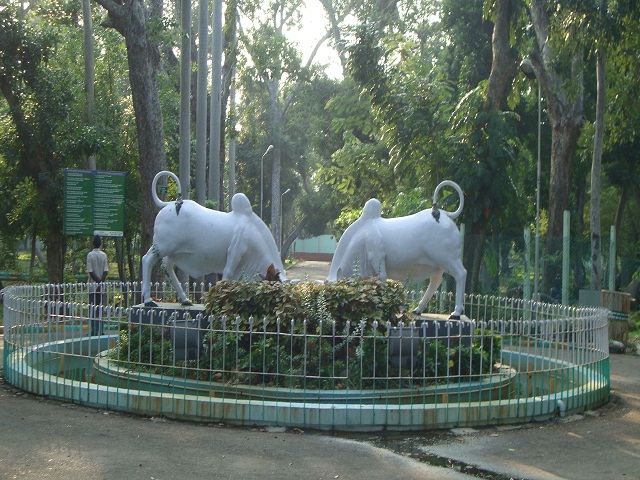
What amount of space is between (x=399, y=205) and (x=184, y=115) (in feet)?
25.5

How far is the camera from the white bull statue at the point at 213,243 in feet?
39.3

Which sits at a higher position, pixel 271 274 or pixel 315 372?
pixel 271 274

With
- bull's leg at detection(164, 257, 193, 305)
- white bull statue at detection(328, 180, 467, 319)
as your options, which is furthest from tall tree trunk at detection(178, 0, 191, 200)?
white bull statue at detection(328, 180, 467, 319)

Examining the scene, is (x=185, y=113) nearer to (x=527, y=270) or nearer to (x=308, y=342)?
(x=527, y=270)

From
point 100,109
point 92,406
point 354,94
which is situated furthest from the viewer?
point 354,94

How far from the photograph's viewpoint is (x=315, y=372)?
977cm

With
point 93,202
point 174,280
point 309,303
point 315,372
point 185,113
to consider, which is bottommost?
point 315,372

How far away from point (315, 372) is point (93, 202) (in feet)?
34.2

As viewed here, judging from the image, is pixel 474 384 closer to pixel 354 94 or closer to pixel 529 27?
pixel 529 27

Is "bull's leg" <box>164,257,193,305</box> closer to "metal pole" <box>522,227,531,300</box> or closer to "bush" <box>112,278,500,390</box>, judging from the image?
"bush" <box>112,278,500,390</box>

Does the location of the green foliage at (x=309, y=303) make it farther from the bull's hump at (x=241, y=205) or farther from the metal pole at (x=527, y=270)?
the metal pole at (x=527, y=270)

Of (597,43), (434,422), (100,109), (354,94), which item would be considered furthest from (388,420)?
(354,94)

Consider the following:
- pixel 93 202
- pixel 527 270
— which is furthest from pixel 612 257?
pixel 93 202

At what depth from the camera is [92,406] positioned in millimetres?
9281
